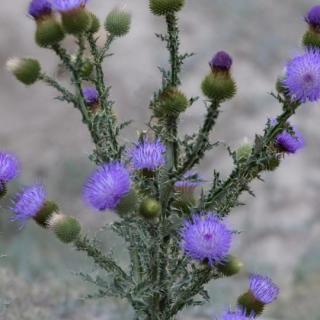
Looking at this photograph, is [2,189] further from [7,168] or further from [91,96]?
[91,96]

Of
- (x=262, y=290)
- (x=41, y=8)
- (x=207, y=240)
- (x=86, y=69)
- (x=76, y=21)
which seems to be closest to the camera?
(x=207, y=240)

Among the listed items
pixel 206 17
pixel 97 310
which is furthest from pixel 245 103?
pixel 97 310

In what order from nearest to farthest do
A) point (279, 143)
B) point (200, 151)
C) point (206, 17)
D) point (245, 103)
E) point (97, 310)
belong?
point (200, 151) < point (279, 143) < point (97, 310) < point (245, 103) < point (206, 17)

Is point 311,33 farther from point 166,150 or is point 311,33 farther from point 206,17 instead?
point 206,17

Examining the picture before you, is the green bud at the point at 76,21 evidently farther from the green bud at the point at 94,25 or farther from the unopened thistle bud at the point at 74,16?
the green bud at the point at 94,25

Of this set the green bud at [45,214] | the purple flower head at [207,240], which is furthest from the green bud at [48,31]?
the purple flower head at [207,240]

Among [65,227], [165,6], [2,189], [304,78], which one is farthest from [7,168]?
[304,78]
